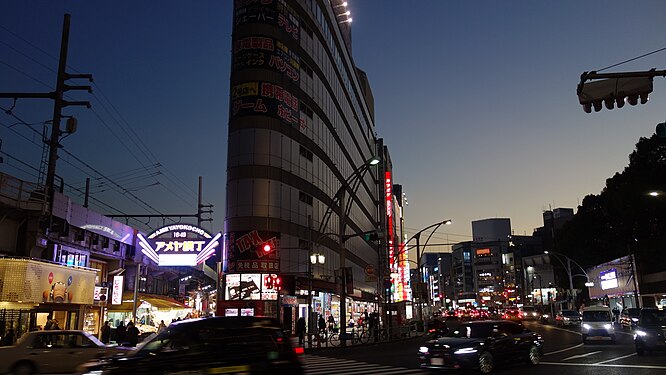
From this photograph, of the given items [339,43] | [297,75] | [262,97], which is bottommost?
[262,97]

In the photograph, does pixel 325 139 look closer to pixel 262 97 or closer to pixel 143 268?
pixel 262 97

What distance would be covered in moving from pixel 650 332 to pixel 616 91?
1343 centimetres

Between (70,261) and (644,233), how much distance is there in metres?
55.1

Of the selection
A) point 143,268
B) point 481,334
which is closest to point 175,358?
point 481,334

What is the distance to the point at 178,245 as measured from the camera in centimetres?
3475

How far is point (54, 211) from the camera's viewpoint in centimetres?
2603

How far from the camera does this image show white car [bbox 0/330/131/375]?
1588 cm

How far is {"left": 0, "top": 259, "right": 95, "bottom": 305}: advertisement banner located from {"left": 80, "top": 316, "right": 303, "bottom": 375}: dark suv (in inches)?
635

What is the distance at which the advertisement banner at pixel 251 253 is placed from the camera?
39500 mm

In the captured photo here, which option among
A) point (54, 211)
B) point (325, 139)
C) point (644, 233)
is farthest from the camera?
point (644, 233)

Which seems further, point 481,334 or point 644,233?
point 644,233

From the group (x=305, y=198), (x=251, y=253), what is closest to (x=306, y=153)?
(x=305, y=198)

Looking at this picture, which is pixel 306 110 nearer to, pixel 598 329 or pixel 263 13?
pixel 263 13

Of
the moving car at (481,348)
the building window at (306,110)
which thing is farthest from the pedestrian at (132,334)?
the building window at (306,110)
